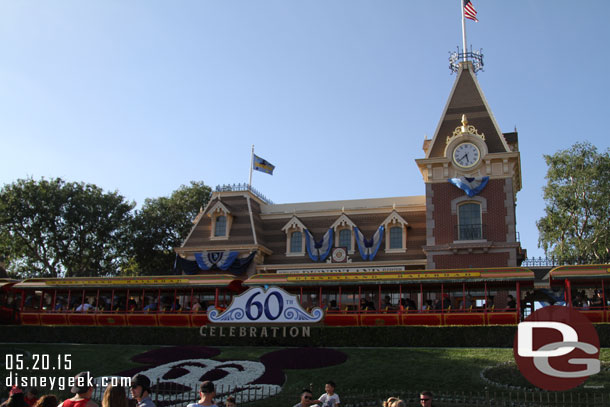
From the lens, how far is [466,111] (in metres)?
40.3

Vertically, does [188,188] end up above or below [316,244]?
above

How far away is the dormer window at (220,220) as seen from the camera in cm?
4419

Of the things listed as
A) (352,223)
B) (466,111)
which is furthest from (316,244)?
(466,111)

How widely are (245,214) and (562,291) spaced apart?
2217cm

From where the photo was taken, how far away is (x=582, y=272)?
27875mm

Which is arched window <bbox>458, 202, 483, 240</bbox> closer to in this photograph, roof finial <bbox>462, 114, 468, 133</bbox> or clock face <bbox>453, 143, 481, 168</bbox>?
clock face <bbox>453, 143, 481, 168</bbox>

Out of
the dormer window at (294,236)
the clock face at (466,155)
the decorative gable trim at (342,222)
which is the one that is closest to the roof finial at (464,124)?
the clock face at (466,155)

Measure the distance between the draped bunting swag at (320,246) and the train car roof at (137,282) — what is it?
9080mm

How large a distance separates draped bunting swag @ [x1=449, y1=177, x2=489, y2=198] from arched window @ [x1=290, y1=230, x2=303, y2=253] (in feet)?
39.2

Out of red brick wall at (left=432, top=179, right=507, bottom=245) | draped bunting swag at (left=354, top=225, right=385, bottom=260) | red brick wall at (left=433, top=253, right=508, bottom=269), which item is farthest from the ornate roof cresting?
draped bunting swag at (left=354, top=225, right=385, bottom=260)

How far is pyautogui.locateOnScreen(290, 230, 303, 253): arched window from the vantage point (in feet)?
143

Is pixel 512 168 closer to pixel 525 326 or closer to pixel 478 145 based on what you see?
pixel 478 145

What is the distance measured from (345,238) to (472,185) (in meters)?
9.58

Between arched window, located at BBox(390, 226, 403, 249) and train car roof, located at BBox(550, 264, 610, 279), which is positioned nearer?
train car roof, located at BBox(550, 264, 610, 279)
